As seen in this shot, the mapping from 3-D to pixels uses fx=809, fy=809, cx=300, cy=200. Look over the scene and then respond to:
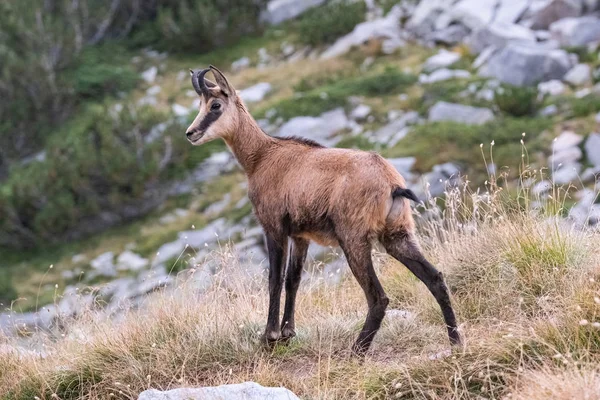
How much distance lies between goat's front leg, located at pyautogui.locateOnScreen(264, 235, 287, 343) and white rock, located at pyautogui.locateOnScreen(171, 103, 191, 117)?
595 inches

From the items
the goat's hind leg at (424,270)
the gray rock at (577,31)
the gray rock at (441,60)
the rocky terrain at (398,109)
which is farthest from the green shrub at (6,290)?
the gray rock at (577,31)

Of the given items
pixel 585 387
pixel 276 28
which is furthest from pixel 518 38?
pixel 585 387

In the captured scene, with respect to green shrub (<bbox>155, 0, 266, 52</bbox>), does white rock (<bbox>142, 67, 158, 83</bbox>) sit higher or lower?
lower

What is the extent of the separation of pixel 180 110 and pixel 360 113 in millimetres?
5303

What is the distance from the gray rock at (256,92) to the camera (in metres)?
21.8

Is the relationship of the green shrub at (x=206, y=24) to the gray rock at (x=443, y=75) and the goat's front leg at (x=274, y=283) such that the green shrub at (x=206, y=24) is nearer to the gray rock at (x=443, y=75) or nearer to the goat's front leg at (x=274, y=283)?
the gray rock at (x=443, y=75)

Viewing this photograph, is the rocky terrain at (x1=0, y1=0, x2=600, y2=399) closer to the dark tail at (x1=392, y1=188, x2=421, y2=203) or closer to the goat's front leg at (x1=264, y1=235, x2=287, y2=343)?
the goat's front leg at (x1=264, y1=235, x2=287, y2=343)

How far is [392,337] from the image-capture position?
21.1 feet

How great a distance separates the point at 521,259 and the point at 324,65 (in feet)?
55.4

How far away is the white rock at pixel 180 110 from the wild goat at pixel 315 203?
14.4 meters

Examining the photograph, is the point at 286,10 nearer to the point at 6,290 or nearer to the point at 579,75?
the point at 579,75

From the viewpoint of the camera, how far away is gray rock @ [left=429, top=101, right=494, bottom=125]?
1761 centimetres

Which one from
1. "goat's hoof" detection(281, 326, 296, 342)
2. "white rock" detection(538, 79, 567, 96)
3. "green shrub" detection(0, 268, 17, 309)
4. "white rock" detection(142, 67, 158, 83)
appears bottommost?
"green shrub" detection(0, 268, 17, 309)

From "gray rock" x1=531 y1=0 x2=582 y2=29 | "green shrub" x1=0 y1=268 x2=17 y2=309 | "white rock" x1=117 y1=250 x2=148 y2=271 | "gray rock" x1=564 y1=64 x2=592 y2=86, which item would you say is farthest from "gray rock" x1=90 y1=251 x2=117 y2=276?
"gray rock" x1=531 y1=0 x2=582 y2=29
